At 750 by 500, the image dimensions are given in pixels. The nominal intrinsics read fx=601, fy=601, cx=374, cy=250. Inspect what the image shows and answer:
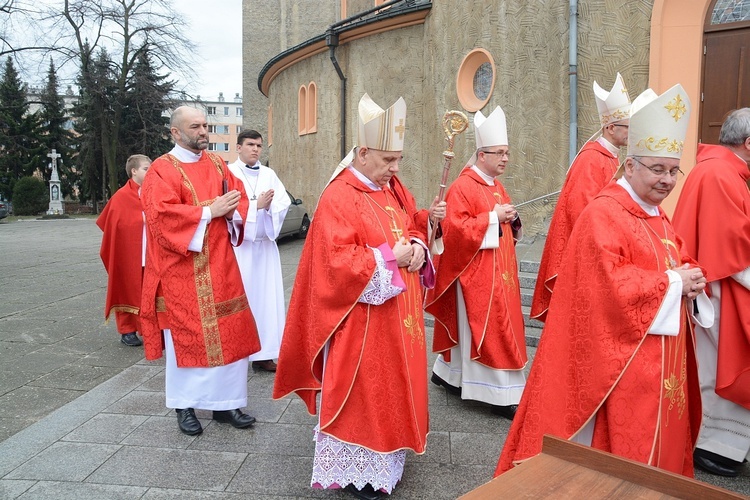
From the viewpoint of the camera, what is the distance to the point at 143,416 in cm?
434

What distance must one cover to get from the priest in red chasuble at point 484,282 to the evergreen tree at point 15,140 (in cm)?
4012

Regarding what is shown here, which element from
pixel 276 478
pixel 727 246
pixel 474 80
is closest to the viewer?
pixel 727 246

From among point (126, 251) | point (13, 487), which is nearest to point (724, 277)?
point (13, 487)

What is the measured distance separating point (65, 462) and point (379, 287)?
2.20 meters

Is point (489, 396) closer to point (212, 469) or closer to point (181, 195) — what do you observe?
point (212, 469)

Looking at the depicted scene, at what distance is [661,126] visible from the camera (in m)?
2.54

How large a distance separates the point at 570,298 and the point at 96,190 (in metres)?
40.7

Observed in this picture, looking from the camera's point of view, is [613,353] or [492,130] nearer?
[613,353]

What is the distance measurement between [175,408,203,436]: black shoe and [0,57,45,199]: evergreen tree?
39547mm

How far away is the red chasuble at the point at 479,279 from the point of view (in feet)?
14.3

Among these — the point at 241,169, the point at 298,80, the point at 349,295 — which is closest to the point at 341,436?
the point at 349,295

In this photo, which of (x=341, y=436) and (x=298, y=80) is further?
(x=298, y=80)

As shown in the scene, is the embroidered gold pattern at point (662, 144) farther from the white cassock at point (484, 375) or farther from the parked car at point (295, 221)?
the parked car at point (295, 221)

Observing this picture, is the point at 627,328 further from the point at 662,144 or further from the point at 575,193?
the point at 575,193
